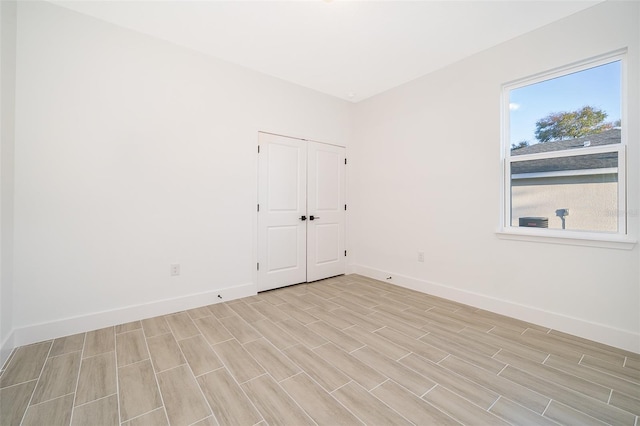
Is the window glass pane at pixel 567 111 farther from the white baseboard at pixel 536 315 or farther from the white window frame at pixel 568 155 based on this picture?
the white baseboard at pixel 536 315

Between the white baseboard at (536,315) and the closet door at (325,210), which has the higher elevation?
the closet door at (325,210)

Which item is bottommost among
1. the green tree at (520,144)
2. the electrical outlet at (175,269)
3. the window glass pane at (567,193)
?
the electrical outlet at (175,269)

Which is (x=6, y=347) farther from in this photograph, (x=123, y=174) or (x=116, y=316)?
(x=123, y=174)

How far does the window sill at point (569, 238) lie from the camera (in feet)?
7.23

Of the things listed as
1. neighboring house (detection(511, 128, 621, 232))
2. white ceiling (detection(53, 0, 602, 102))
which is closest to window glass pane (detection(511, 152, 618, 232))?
neighboring house (detection(511, 128, 621, 232))

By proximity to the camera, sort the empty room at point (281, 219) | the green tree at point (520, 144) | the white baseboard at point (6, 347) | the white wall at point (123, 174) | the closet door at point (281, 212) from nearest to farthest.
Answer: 1. the empty room at point (281, 219)
2. the white baseboard at point (6, 347)
3. the white wall at point (123, 174)
4. the green tree at point (520, 144)
5. the closet door at point (281, 212)

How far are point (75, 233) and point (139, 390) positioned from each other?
1.63 meters

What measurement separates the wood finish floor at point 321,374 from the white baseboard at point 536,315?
9 centimetres

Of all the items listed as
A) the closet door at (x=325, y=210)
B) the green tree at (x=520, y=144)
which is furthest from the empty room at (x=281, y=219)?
the closet door at (x=325, y=210)

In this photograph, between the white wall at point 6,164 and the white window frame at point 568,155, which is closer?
the white wall at point 6,164

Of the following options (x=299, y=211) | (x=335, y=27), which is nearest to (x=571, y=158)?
(x=335, y=27)

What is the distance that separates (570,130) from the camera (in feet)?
8.32

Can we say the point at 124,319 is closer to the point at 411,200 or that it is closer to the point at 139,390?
the point at 139,390

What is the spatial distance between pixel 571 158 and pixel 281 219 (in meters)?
3.25
